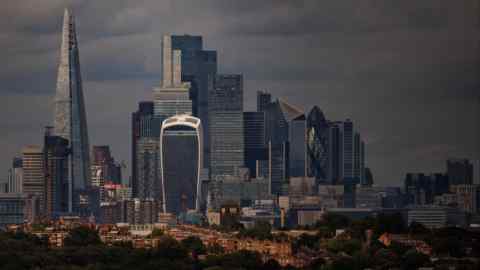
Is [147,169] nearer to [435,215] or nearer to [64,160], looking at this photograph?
[64,160]

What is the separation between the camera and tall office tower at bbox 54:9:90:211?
19050 cm

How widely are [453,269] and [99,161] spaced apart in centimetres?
12481

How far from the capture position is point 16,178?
188m

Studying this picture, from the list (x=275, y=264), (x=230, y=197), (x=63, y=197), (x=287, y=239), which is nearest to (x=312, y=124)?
(x=230, y=197)

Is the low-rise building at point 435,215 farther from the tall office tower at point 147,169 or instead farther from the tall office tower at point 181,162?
the tall office tower at point 147,169

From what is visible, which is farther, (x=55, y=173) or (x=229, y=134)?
(x=229, y=134)

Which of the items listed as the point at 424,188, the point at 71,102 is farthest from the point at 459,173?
the point at 71,102

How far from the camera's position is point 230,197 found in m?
184

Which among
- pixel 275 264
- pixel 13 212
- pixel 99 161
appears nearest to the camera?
pixel 275 264

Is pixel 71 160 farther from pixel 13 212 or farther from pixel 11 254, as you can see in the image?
pixel 11 254

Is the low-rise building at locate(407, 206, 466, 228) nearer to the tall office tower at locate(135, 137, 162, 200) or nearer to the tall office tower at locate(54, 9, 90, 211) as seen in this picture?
the tall office tower at locate(135, 137, 162, 200)

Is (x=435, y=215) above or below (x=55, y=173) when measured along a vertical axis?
below

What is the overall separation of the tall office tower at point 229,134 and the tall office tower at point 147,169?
980 cm

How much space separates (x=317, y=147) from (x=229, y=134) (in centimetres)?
790
